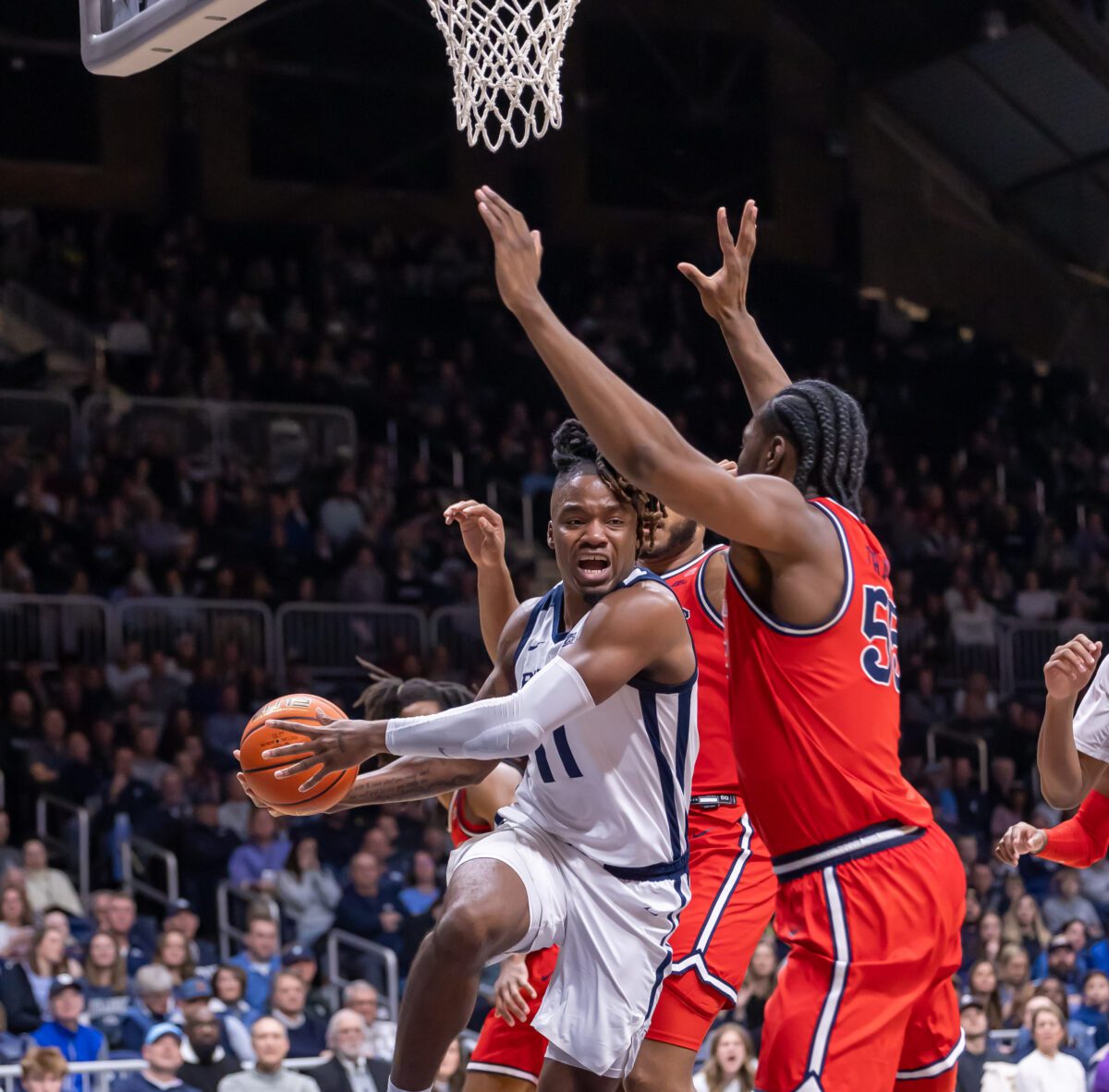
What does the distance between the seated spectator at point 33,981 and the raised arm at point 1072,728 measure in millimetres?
6624

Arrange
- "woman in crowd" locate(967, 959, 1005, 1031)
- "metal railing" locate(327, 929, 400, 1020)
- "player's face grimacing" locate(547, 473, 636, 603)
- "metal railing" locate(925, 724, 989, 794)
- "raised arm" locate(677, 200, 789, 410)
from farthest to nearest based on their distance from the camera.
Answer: "metal railing" locate(925, 724, 989, 794)
"woman in crowd" locate(967, 959, 1005, 1031)
"metal railing" locate(327, 929, 400, 1020)
"raised arm" locate(677, 200, 789, 410)
"player's face grimacing" locate(547, 473, 636, 603)

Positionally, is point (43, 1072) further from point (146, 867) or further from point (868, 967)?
point (868, 967)

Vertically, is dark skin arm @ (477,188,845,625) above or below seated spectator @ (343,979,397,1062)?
above

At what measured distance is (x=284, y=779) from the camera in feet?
16.3

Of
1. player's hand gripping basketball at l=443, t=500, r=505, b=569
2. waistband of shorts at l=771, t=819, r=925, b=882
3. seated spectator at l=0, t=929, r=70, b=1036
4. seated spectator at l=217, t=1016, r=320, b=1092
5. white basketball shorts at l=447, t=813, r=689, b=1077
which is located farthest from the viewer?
seated spectator at l=0, t=929, r=70, b=1036

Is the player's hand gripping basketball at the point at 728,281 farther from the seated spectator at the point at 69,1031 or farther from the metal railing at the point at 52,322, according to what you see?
the metal railing at the point at 52,322

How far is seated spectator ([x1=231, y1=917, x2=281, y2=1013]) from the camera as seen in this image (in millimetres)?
11617

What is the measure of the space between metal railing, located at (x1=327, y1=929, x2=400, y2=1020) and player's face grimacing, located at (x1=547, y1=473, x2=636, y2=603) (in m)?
7.66

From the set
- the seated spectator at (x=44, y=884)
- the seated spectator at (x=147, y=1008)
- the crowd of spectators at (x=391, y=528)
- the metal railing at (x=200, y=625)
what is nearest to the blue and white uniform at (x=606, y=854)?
the crowd of spectators at (x=391, y=528)

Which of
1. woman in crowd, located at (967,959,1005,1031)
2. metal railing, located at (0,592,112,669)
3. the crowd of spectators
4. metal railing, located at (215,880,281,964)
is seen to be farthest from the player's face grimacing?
metal railing, located at (0,592,112,669)

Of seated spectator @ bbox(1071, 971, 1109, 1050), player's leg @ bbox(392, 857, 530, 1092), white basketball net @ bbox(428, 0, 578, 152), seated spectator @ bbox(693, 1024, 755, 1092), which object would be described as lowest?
seated spectator @ bbox(1071, 971, 1109, 1050)

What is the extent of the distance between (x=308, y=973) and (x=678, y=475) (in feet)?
27.4

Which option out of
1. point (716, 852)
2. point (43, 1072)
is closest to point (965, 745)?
point (43, 1072)

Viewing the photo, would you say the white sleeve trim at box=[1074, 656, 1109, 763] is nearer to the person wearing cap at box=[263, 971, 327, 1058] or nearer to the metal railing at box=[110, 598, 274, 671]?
the person wearing cap at box=[263, 971, 327, 1058]
